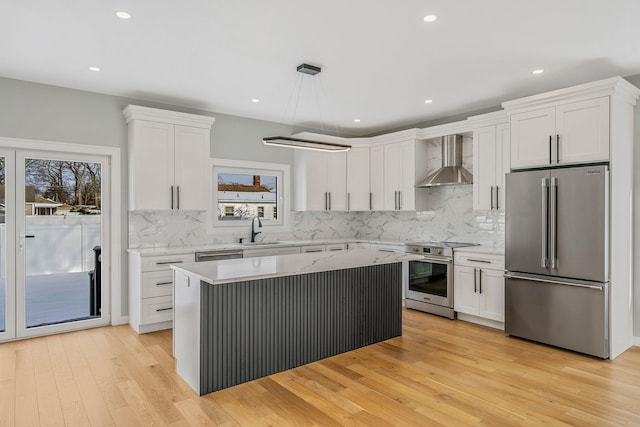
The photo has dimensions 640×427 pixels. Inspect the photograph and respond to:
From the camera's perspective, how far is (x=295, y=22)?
292 centimetres

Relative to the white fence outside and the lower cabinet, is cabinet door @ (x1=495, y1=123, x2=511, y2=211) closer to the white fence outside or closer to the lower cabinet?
the lower cabinet

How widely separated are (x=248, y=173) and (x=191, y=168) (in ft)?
3.44

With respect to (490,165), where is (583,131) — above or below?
above

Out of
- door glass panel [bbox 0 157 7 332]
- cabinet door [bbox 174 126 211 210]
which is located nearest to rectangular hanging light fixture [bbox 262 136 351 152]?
cabinet door [bbox 174 126 211 210]

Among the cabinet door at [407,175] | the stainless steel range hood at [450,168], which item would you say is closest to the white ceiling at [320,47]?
the stainless steel range hood at [450,168]

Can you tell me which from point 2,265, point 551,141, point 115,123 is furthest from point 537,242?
point 2,265

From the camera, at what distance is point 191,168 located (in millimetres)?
4969

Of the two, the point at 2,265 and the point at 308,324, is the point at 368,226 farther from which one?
the point at 2,265

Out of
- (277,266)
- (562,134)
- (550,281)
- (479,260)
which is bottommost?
(550,281)

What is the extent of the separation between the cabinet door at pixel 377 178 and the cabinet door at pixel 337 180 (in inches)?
17.1

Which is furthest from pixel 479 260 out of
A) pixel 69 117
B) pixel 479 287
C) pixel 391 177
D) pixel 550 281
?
pixel 69 117

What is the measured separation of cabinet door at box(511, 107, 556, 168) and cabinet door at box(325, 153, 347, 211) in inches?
108

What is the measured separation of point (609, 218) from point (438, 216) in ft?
7.93

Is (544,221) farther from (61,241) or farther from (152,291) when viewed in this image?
(61,241)
